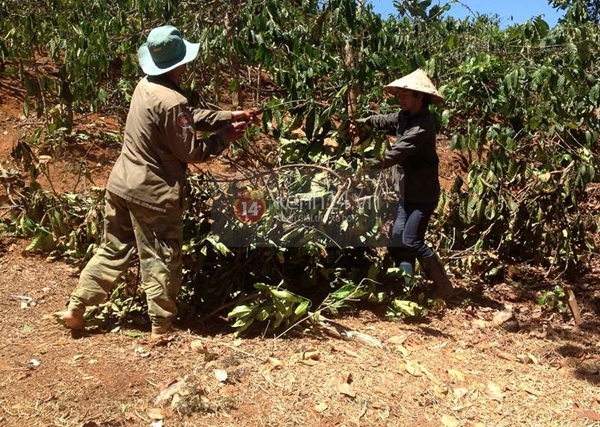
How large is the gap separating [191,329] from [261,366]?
55 centimetres

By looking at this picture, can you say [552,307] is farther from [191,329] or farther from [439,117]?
[191,329]

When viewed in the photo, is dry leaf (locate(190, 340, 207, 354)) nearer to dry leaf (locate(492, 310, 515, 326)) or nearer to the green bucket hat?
the green bucket hat

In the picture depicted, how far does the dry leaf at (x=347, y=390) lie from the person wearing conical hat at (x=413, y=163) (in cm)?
105

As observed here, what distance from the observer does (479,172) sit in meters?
4.59

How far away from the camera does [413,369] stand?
3.23 meters

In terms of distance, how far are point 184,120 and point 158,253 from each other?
2.16ft

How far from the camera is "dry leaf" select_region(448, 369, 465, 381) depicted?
3232 mm

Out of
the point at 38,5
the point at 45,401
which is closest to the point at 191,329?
the point at 45,401

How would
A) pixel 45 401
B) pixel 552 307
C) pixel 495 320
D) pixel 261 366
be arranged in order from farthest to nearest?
pixel 552 307, pixel 495 320, pixel 261 366, pixel 45 401

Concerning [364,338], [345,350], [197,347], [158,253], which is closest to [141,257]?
[158,253]

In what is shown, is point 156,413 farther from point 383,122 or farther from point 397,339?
point 383,122

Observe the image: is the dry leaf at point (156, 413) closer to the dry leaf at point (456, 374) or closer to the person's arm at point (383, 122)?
the dry leaf at point (456, 374)

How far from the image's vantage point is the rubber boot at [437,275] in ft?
13.0

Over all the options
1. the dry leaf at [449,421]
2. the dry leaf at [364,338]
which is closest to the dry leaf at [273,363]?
the dry leaf at [364,338]
